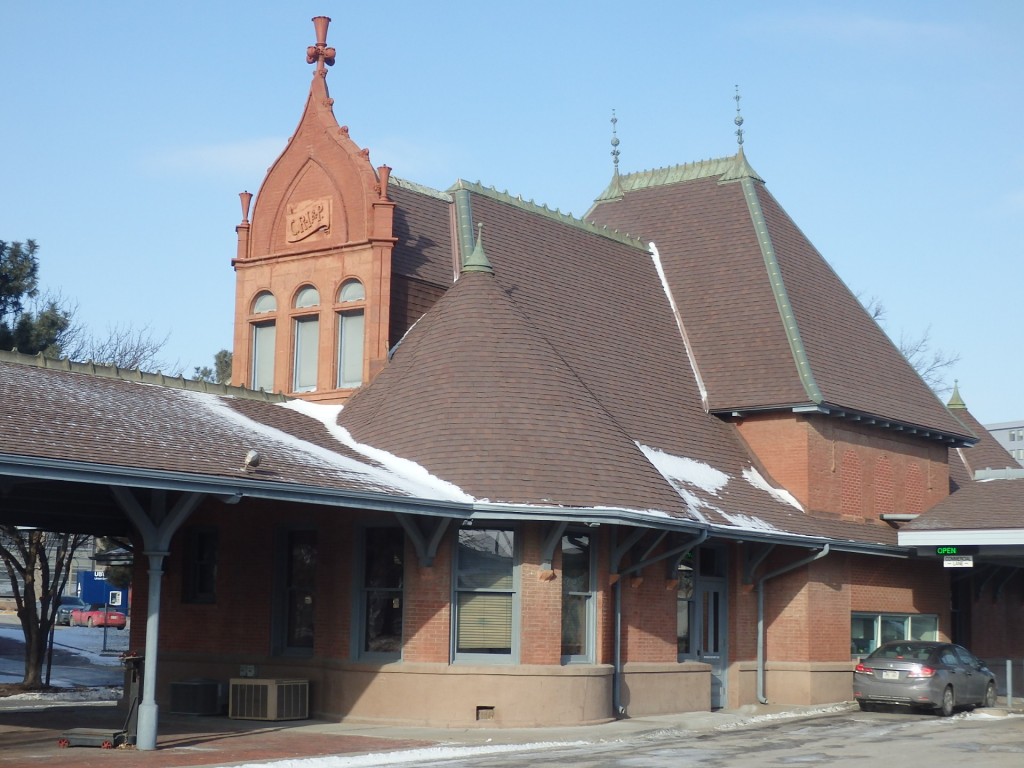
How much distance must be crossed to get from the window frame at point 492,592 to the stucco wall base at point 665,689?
2635 mm

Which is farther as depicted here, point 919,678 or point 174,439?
point 919,678

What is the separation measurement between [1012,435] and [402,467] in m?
159

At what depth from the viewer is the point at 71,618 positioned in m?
65.5

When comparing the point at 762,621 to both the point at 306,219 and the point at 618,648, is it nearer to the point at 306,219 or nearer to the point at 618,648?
the point at 618,648

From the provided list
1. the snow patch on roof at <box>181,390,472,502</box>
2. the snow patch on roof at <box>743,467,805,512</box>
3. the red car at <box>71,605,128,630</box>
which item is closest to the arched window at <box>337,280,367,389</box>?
the snow patch on roof at <box>181,390,472,502</box>

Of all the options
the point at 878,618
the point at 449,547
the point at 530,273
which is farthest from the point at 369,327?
the point at 878,618

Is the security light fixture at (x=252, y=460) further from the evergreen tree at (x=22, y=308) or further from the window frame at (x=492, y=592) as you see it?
the evergreen tree at (x=22, y=308)

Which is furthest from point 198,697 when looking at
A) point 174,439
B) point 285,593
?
point 174,439

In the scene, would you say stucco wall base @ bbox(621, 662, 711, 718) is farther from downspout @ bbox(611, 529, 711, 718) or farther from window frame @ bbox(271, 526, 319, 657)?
window frame @ bbox(271, 526, 319, 657)

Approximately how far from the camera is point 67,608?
68.1 metres

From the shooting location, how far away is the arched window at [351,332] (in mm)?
25625

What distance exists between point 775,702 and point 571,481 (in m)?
8.11

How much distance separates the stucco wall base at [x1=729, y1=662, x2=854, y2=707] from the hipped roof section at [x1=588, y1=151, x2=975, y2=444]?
193 inches

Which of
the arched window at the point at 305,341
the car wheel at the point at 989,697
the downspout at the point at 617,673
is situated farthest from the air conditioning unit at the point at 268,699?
the car wheel at the point at 989,697
